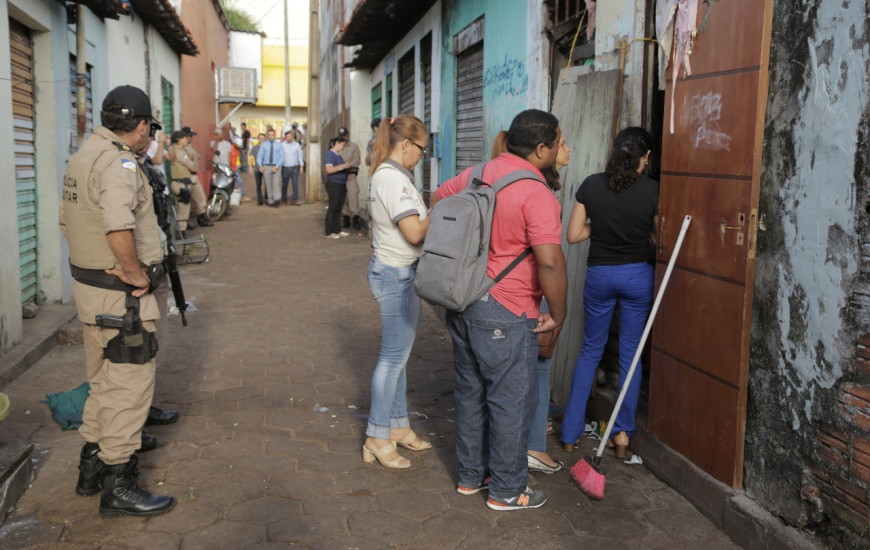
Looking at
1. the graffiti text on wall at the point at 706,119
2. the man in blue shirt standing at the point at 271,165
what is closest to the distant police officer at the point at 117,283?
the graffiti text on wall at the point at 706,119

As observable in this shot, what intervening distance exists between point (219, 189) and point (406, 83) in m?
5.92

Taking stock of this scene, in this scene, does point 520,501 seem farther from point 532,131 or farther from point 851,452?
point 532,131

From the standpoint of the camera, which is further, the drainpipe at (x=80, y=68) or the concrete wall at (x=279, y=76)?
the concrete wall at (x=279, y=76)

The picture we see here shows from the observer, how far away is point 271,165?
21.5 m

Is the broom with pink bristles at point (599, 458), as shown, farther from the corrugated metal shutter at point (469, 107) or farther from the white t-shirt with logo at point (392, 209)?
the corrugated metal shutter at point (469, 107)

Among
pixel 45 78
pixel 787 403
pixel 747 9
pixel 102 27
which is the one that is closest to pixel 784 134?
pixel 747 9

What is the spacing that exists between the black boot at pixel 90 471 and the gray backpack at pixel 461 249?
6.05 ft

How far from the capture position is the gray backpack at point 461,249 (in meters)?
3.61

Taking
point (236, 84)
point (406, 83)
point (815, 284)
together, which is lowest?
point (815, 284)

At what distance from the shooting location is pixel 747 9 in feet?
11.6

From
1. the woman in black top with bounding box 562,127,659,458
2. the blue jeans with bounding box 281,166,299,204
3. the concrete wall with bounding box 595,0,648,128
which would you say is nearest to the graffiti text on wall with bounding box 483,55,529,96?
the concrete wall with bounding box 595,0,648,128

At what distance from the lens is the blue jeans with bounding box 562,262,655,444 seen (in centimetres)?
441

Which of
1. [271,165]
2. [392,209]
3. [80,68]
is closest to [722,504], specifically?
[392,209]

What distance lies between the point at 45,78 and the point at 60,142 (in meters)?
0.64
